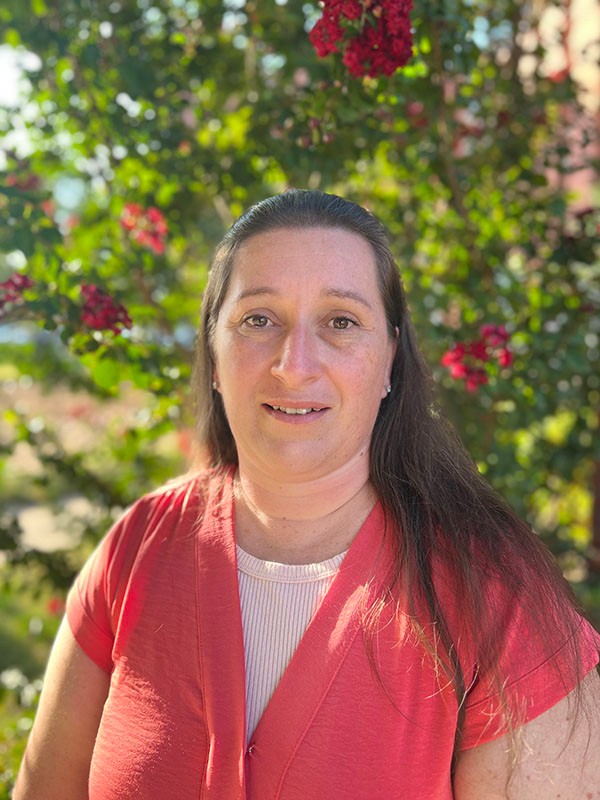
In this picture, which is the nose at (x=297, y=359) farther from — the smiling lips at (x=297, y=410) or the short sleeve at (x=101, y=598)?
the short sleeve at (x=101, y=598)

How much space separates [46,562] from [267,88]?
1.87 m

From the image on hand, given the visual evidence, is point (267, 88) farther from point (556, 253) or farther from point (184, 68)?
point (556, 253)

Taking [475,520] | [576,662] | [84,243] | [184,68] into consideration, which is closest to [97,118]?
[184,68]

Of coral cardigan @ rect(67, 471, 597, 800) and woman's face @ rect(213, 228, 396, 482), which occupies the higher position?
woman's face @ rect(213, 228, 396, 482)

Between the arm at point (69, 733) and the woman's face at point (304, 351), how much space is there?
600mm

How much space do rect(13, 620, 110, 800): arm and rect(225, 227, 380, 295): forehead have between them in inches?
35.5

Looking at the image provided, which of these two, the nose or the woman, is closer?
the woman

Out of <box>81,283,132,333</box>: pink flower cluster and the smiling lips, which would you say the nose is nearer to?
the smiling lips

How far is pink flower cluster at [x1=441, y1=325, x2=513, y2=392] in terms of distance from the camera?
2.47m

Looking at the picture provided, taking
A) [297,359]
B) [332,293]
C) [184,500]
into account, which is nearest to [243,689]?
[184,500]

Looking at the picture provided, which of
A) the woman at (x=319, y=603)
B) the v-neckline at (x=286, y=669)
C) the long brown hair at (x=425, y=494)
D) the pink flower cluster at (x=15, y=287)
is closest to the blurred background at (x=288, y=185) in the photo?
the pink flower cluster at (x=15, y=287)

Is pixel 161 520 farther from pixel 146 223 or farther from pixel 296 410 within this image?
pixel 146 223

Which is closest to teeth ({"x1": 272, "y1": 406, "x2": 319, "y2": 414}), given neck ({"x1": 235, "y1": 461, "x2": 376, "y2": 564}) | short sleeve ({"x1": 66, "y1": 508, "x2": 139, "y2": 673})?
neck ({"x1": 235, "y1": 461, "x2": 376, "y2": 564})

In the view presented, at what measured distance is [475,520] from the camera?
5.71 ft
